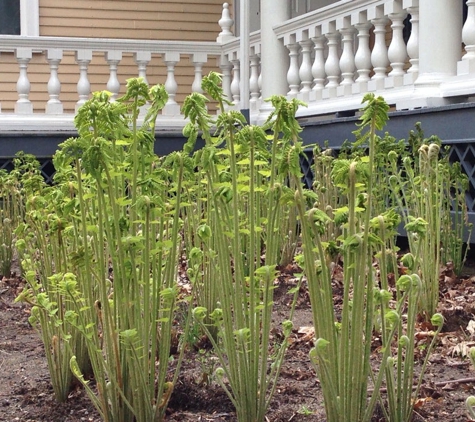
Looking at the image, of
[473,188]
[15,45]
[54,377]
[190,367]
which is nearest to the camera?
[54,377]

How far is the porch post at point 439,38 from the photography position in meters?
6.62

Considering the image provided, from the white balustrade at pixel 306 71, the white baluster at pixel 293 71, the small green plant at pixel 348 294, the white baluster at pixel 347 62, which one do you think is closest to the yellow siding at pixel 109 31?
the white baluster at pixel 293 71

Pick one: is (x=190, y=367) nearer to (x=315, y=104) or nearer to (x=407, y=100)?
(x=407, y=100)

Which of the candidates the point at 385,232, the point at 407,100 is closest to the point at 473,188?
the point at 407,100

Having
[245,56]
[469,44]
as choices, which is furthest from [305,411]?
[245,56]

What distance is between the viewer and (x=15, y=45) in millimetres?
10133

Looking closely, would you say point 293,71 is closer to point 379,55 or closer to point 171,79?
point 379,55

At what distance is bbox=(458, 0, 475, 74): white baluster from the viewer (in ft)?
20.8

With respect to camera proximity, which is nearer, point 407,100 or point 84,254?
point 84,254

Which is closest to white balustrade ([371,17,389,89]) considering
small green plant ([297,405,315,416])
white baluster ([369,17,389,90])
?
white baluster ([369,17,389,90])

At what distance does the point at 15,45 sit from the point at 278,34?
3.16m

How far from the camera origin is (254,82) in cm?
1043

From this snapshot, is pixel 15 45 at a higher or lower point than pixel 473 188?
higher

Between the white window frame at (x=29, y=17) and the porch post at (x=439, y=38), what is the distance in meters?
7.59
